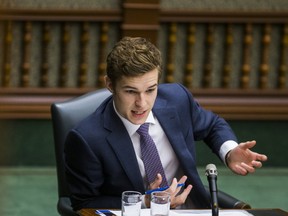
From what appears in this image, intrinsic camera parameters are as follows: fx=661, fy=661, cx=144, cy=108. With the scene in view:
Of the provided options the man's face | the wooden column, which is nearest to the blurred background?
the wooden column

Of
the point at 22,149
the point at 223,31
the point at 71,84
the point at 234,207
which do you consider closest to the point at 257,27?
the point at 223,31

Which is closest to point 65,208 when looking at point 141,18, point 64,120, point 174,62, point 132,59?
point 64,120

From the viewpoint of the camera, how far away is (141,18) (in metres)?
5.01

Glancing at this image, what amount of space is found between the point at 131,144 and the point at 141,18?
9.30ft

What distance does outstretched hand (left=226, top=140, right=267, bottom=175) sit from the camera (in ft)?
7.29

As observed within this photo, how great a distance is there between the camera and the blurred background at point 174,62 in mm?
5012

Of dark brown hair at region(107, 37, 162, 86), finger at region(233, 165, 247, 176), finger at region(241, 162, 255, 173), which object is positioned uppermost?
dark brown hair at region(107, 37, 162, 86)

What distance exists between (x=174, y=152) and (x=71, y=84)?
2882mm

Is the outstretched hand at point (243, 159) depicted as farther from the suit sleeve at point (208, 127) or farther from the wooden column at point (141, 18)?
the wooden column at point (141, 18)

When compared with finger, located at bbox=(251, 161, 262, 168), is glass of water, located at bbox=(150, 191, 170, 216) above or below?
below

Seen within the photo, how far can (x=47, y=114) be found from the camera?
16.5 feet

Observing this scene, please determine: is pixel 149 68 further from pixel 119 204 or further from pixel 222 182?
pixel 222 182

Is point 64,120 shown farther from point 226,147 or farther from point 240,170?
point 240,170

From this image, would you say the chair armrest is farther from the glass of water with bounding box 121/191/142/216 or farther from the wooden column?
the wooden column
